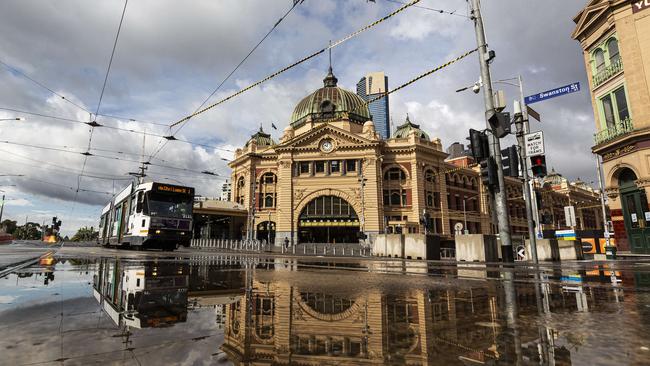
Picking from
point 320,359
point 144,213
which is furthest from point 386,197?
point 320,359

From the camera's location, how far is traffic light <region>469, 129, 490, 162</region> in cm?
1129

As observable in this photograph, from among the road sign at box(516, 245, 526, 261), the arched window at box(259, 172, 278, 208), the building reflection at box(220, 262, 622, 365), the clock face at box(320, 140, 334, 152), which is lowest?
the building reflection at box(220, 262, 622, 365)

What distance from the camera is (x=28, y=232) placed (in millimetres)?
122375

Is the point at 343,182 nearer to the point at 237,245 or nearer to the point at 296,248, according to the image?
the point at 296,248

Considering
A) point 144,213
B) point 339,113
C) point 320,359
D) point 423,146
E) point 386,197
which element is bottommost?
point 320,359

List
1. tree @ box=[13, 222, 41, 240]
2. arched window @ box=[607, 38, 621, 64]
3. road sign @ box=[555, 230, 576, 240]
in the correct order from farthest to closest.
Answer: tree @ box=[13, 222, 41, 240]
road sign @ box=[555, 230, 576, 240]
arched window @ box=[607, 38, 621, 64]

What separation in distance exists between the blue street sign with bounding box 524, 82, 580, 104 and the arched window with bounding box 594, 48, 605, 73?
13428 mm

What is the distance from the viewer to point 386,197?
49750 mm

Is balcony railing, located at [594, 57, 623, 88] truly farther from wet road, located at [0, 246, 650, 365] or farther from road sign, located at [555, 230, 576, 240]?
wet road, located at [0, 246, 650, 365]

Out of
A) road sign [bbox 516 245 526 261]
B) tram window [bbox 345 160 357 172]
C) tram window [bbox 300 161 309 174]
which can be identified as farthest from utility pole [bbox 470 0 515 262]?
tram window [bbox 300 161 309 174]

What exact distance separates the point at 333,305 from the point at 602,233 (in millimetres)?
28385

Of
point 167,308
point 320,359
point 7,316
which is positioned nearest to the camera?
point 320,359

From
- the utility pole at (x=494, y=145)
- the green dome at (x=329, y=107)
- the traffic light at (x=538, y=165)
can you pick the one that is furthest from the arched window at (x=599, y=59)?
the green dome at (x=329, y=107)

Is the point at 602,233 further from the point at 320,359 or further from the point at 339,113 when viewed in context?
the point at 339,113
